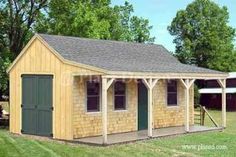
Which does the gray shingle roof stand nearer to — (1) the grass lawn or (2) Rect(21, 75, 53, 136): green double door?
(2) Rect(21, 75, 53, 136): green double door

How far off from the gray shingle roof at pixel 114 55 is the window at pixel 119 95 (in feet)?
2.96

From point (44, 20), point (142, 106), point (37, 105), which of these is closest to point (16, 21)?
point (44, 20)

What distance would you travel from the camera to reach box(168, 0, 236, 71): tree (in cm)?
5388

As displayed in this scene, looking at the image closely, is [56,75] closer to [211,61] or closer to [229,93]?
[229,93]

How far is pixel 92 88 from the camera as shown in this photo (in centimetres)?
1914

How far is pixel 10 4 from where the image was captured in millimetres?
28531

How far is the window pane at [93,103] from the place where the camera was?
18.9 m

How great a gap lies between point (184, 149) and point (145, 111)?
5767 millimetres

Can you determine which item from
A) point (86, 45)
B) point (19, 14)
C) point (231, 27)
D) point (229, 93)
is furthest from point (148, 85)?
point (231, 27)

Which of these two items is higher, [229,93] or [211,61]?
[211,61]

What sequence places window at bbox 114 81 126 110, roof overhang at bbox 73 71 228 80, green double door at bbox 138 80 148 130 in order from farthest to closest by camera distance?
green double door at bbox 138 80 148 130 < window at bbox 114 81 126 110 < roof overhang at bbox 73 71 228 80

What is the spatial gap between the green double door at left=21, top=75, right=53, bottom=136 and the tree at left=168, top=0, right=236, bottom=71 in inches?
1400

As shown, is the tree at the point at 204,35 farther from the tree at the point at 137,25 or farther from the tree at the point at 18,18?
the tree at the point at 18,18

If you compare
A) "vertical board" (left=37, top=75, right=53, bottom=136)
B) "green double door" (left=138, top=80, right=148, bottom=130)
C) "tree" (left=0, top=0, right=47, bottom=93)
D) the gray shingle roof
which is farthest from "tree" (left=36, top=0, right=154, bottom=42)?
"vertical board" (left=37, top=75, right=53, bottom=136)
